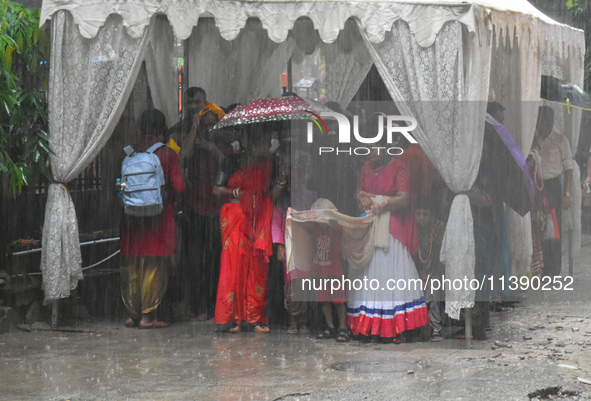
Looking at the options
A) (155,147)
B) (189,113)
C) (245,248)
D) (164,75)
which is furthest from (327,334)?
(164,75)

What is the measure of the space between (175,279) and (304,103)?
7.71ft

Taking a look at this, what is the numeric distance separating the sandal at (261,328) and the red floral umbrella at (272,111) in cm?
183

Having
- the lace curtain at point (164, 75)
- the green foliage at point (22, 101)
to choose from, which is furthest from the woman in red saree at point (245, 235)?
the lace curtain at point (164, 75)

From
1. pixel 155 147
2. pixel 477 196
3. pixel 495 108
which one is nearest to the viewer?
pixel 477 196

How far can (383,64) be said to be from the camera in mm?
7266

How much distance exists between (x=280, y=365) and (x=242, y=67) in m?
4.55

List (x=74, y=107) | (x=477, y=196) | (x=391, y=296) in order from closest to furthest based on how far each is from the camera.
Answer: (x=391, y=296) → (x=477, y=196) → (x=74, y=107)

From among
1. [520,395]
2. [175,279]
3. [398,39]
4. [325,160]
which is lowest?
[520,395]

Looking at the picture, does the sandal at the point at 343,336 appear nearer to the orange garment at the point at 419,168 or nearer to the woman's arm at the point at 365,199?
the woman's arm at the point at 365,199

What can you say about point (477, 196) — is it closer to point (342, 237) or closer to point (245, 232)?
point (342, 237)

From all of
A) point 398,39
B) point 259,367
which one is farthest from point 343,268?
point 398,39

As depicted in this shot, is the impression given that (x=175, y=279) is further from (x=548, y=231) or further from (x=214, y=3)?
(x=548, y=231)

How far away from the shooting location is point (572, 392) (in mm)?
5691

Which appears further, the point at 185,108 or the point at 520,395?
the point at 185,108
